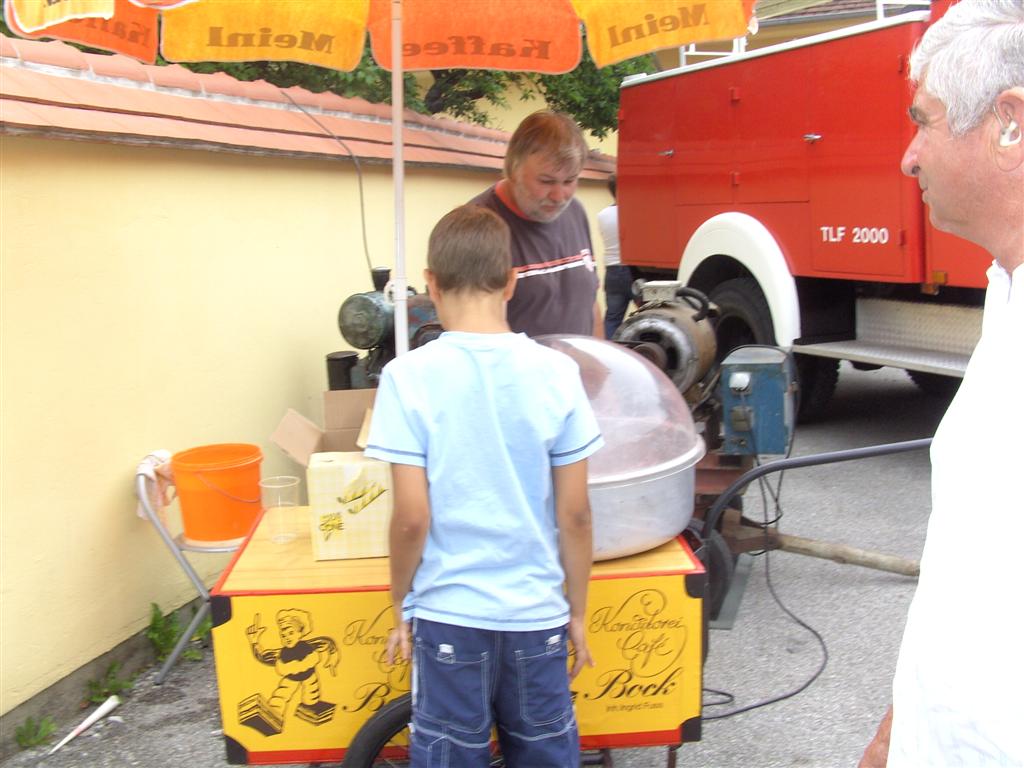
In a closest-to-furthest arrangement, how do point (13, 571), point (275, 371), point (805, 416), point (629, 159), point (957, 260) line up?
point (13, 571) → point (275, 371) → point (957, 260) → point (805, 416) → point (629, 159)

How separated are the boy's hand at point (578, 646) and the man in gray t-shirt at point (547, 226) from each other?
136cm

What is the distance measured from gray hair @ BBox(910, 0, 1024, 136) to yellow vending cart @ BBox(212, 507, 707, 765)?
1.46 m

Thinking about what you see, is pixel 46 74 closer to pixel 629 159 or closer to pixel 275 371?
pixel 275 371

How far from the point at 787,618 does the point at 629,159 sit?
4.71 meters

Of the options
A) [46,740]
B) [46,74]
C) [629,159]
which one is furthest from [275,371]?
[629,159]

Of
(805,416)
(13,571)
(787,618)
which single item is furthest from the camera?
(805,416)

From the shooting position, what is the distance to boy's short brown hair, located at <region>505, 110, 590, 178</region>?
3.14 m

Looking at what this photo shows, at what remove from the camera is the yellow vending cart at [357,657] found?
236 centimetres

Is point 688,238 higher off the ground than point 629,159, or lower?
lower

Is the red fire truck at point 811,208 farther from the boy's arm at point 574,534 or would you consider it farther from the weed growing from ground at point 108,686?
the weed growing from ground at point 108,686

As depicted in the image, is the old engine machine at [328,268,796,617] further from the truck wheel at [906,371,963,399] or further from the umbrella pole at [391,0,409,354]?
the truck wheel at [906,371,963,399]

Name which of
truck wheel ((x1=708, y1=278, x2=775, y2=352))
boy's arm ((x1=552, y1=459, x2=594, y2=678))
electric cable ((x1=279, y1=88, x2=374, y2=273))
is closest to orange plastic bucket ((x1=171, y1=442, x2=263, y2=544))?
boy's arm ((x1=552, y1=459, x2=594, y2=678))

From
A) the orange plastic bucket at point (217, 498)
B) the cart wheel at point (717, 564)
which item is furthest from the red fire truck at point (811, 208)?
the orange plastic bucket at point (217, 498)

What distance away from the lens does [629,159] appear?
7840 millimetres
